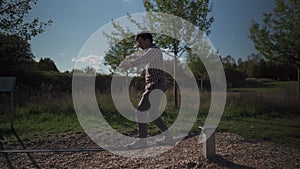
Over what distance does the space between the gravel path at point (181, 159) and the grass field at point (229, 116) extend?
0.97 m

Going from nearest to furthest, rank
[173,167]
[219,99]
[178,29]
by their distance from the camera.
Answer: [173,167]
[178,29]
[219,99]

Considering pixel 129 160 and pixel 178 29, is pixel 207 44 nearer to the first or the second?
pixel 178 29

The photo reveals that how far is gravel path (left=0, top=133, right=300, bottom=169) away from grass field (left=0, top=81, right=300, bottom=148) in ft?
3.18

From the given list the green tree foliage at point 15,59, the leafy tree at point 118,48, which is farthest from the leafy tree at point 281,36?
the green tree foliage at point 15,59

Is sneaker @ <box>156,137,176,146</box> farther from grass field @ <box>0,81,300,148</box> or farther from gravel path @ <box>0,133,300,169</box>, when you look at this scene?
grass field @ <box>0,81,300,148</box>

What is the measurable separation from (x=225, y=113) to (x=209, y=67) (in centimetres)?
183

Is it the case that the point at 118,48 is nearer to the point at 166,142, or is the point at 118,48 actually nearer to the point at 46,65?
the point at 166,142

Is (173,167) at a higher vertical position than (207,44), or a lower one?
lower

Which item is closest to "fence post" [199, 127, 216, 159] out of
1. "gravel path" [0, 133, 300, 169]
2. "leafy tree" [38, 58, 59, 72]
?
"gravel path" [0, 133, 300, 169]

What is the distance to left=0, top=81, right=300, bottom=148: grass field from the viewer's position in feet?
15.9

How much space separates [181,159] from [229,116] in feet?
14.7

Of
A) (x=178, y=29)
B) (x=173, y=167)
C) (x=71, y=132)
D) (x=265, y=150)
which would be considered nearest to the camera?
(x=173, y=167)

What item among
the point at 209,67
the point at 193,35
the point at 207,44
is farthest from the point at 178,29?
the point at 209,67

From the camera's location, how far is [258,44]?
879 cm
